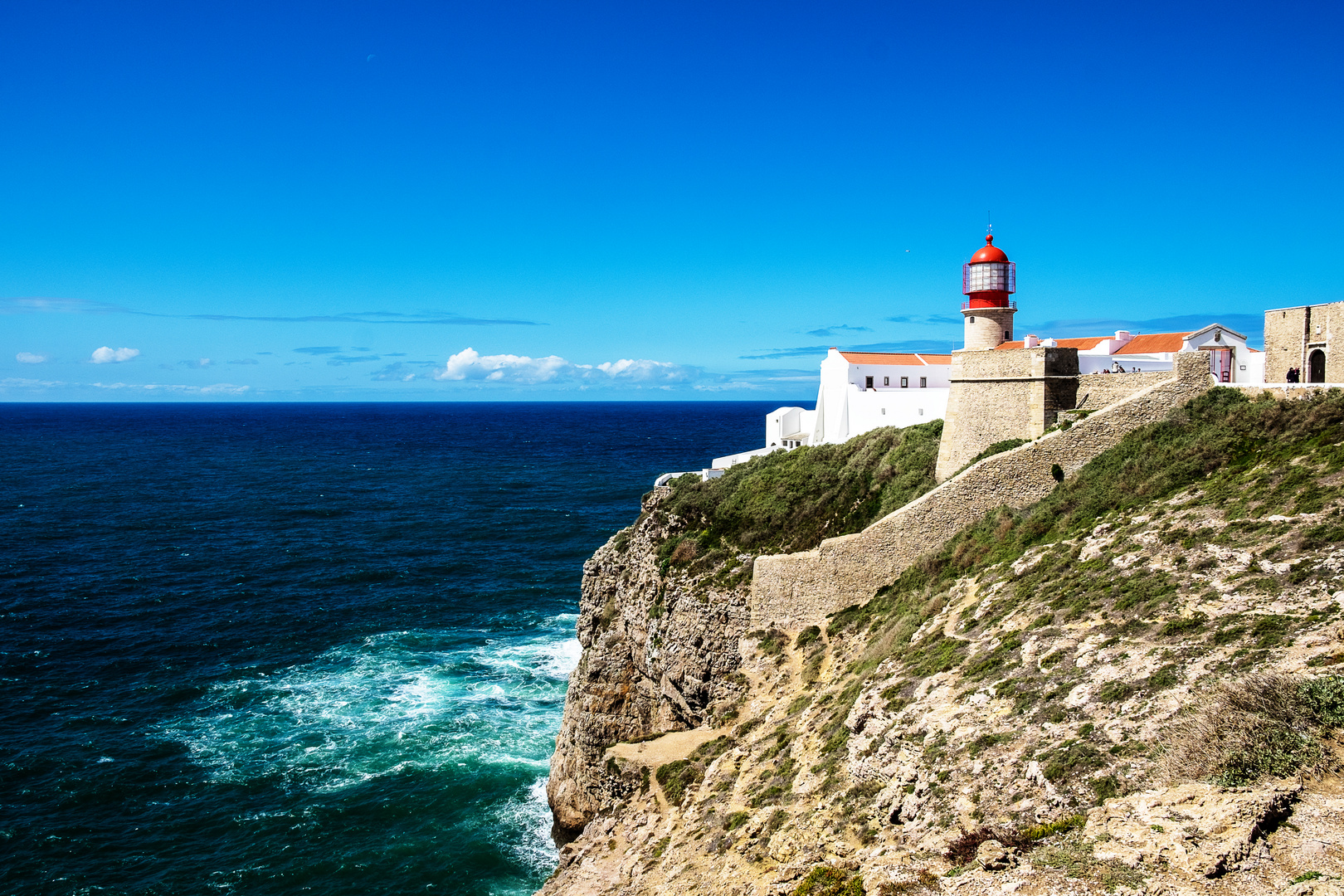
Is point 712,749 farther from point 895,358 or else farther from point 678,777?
point 895,358

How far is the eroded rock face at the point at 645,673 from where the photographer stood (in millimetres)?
26141

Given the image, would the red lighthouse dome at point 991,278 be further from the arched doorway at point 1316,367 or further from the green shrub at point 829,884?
the green shrub at point 829,884

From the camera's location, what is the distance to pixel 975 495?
79.0 feet

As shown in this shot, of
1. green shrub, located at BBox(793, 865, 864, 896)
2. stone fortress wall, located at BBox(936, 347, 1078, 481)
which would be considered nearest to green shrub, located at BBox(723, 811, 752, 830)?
green shrub, located at BBox(793, 865, 864, 896)

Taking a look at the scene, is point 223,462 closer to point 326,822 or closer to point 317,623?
point 317,623

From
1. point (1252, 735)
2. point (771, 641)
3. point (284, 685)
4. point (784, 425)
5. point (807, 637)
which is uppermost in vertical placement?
point (784, 425)

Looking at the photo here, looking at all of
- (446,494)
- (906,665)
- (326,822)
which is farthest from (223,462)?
(906,665)

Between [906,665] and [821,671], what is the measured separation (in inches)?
189

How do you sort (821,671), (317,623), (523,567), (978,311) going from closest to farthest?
(821,671)
(978,311)
(317,623)
(523,567)

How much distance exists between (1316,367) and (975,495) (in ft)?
39.6

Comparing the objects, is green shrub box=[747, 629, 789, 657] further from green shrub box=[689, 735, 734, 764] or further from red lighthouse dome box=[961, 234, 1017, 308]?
red lighthouse dome box=[961, 234, 1017, 308]

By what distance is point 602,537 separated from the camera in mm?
61781

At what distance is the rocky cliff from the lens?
984 centimetres

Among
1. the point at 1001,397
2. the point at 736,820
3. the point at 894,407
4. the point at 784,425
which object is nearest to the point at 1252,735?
the point at 736,820
